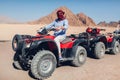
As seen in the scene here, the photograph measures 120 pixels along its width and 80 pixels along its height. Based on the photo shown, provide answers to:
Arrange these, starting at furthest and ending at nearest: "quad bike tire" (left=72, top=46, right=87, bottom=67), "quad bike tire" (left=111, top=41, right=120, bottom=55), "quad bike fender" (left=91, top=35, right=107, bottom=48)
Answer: "quad bike tire" (left=111, top=41, right=120, bottom=55) → "quad bike fender" (left=91, top=35, right=107, bottom=48) → "quad bike tire" (left=72, top=46, right=87, bottom=67)

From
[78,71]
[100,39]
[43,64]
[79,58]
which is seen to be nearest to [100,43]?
[100,39]

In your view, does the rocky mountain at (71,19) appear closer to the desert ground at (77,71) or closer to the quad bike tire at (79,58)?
the desert ground at (77,71)

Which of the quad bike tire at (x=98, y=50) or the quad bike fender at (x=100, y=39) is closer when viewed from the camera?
the quad bike tire at (x=98, y=50)

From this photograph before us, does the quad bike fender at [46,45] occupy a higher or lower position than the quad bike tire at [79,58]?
higher

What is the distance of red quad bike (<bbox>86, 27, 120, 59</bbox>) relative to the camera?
11406mm

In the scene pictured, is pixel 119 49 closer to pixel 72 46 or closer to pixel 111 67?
pixel 111 67

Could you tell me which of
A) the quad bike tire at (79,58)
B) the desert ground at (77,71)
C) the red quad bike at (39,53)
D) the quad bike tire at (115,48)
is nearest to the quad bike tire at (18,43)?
the red quad bike at (39,53)

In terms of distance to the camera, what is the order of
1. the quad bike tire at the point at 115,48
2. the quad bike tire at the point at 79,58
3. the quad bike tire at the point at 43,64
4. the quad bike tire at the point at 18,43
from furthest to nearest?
the quad bike tire at the point at 115,48, the quad bike tire at the point at 79,58, the quad bike tire at the point at 18,43, the quad bike tire at the point at 43,64

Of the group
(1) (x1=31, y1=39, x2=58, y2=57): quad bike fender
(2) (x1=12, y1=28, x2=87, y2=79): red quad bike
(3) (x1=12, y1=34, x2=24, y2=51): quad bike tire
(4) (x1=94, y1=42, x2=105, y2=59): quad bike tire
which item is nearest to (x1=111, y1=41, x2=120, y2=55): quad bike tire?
(4) (x1=94, y1=42, x2=105, y2=59): quad bike tire

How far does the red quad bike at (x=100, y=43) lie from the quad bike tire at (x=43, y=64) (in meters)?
3.36

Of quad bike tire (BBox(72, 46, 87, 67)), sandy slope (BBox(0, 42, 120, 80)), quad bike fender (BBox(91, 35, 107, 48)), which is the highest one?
quad bike fender (BBox(91, 35, 107, 48))

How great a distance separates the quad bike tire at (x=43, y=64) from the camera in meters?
7.85

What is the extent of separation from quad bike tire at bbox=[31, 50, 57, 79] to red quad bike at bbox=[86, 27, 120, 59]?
3.36 m

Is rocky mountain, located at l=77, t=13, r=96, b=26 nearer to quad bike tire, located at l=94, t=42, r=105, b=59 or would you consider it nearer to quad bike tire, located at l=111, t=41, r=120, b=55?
quad bike tire, located at l=111, t=41, r=120, b=55
